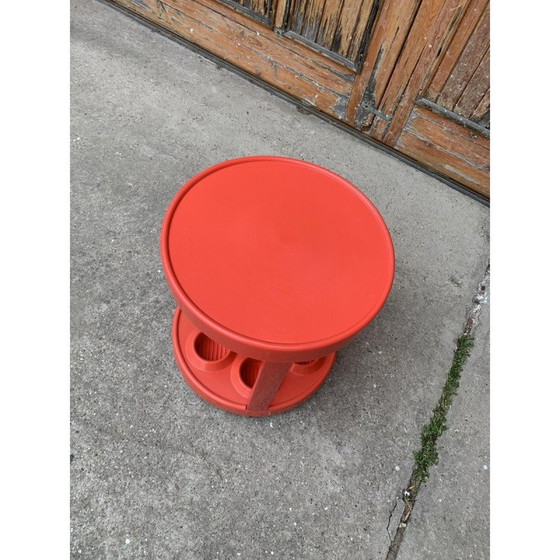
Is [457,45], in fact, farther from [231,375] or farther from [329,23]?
[231,375]

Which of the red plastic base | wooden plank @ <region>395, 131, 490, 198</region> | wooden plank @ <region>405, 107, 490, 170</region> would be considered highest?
wooden plank @ <region>405, 107, 490, 170</region>

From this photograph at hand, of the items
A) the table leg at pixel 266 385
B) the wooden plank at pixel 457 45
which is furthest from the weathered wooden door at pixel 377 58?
the table leg at pixel 266 385

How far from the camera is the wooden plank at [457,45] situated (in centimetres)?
188

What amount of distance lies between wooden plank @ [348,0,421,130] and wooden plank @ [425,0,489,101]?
0.72ft

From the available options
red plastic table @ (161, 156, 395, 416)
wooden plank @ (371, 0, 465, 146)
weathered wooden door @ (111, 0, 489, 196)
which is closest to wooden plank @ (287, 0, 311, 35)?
weathered wooden door @ (111, 0, 489, 196)

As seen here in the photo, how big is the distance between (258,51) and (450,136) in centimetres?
122

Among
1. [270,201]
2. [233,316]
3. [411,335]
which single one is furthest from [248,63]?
[233,316]

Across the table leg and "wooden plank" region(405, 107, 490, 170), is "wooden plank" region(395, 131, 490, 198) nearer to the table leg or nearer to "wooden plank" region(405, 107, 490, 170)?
"wooden plank" region(405, 107, 490, 170)

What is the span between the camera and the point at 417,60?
2.17 metres

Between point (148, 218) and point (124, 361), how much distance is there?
2.35 ft

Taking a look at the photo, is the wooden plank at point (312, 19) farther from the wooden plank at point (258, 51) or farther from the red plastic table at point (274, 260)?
the red plastic table at point (274, 260)

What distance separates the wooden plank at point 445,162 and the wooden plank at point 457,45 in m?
0.27

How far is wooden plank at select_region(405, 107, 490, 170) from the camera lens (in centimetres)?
230

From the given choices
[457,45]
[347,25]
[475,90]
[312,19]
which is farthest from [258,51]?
[475,90]
